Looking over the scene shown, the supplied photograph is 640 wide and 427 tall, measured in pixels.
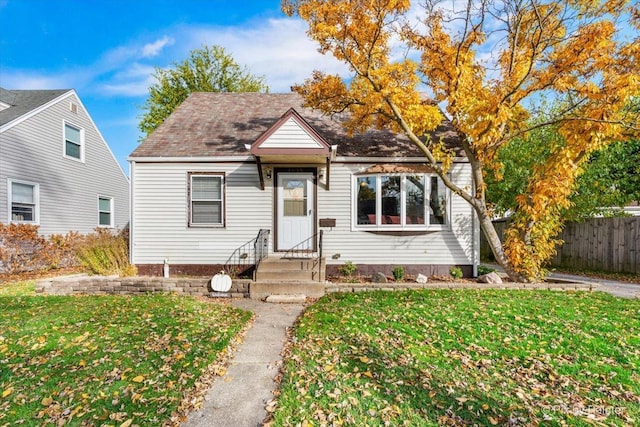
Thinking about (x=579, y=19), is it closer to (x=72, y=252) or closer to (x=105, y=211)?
(x=72, y=252)

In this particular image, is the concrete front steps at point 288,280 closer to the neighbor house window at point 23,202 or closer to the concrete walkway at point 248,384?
the concrete walkway at point 248,384

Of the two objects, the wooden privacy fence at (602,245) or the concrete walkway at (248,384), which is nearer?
the concrete walkway at (248,384)

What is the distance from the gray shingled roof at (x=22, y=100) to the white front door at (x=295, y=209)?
10.5m

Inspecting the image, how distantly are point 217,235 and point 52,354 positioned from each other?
551 cm

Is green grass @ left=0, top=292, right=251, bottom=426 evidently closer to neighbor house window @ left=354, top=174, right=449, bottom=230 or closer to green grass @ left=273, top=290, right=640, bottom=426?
green grass @ left=273, top=290, right=640, bottom=426

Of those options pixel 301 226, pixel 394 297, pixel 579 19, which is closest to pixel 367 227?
pixel 301 226

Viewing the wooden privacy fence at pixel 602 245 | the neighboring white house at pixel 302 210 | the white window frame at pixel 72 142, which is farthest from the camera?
the white window frame at pixel 72 142

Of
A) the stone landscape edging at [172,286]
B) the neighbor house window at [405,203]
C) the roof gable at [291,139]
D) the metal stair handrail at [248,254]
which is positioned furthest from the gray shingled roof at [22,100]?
the neighbor house window at [405,203]

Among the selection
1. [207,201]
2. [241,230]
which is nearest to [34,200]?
[207,201]

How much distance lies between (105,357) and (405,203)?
7.78m

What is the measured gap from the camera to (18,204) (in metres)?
11.9

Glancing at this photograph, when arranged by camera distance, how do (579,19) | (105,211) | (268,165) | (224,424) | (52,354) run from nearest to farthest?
(224,424)
(52,354)
(579,19)
(268,165)
(105,211)

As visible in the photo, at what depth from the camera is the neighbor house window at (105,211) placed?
52.6 feet

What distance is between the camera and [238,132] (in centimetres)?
1061
